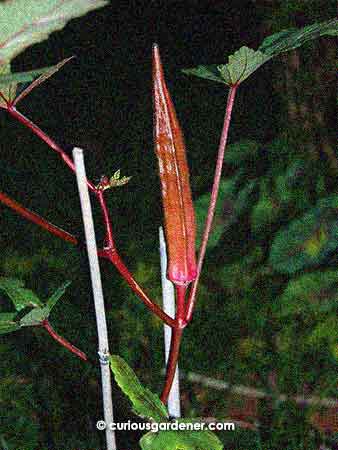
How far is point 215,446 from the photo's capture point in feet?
1.47

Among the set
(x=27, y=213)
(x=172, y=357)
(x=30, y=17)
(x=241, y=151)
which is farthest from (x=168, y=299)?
(x=241, y=151)

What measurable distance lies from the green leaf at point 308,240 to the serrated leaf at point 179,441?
1.03 ft

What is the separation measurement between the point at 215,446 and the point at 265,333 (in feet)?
3.04

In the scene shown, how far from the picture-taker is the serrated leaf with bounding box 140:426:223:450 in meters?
0.44

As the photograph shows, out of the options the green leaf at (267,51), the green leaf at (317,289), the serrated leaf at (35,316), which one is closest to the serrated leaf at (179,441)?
the serrated leaf at (35,316)

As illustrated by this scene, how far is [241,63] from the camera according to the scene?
433mm

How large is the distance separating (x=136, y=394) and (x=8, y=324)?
136 mm

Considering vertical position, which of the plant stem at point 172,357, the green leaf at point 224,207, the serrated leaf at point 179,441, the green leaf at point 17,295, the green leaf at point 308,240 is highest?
the green leaf at point 224,207

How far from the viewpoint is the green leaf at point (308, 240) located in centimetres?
72

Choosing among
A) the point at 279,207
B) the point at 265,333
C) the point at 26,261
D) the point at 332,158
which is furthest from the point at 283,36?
the point at 26,261

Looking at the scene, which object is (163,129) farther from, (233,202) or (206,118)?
(206,118)

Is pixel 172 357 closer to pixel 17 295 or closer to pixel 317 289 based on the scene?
pixel 17 295

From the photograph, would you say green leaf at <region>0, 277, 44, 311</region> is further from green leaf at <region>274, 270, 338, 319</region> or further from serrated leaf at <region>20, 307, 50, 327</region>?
green leaf at <region>274, 270, 338, 319</region>

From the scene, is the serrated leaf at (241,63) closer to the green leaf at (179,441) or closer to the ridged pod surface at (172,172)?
the ridged pod surface at (172,172)
